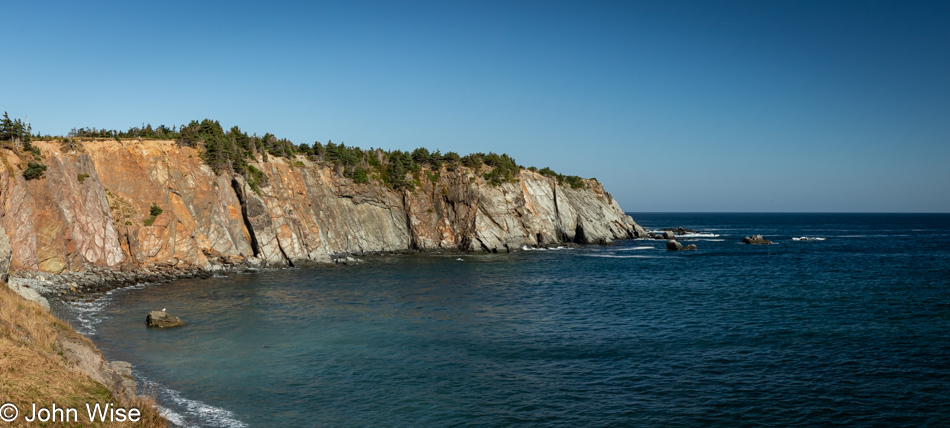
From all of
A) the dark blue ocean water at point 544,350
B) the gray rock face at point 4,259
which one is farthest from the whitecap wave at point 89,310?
the gray rock face at point 4,259

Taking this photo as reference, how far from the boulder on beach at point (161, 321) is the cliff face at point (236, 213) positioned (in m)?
13.4

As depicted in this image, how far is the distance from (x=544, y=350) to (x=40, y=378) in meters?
23.0

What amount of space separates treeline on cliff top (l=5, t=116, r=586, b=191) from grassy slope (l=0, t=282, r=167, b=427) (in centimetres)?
5235

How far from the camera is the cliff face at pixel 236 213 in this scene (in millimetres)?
54969

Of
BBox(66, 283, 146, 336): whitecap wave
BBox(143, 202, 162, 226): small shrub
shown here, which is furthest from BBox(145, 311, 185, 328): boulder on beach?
BBox(143, 202, 162, 226): small shrub

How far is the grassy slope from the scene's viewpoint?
51.8 ft

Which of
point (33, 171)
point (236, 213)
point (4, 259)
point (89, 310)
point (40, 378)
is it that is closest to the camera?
point (40, 378)

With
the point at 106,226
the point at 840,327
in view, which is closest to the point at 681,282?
the point at 840,327

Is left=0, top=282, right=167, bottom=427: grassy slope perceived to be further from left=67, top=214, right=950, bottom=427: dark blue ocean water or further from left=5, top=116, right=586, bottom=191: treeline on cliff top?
left=5, top=116, right=586, bottom=191: treeline on cliff top

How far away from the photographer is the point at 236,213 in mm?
73000

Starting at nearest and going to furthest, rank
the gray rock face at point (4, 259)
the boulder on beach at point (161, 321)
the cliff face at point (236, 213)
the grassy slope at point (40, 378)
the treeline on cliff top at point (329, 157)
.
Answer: the grassy slope at point (40, 378), the boulder on beach at point (161, 321), the gray rock face at point (4, 259), the cliff face at point (236, 213), the treeline on cliff top at point (329, 157)

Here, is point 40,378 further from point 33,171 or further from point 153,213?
point 153,213

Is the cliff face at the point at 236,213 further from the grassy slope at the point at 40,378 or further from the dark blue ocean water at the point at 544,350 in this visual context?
the grassy slope at the point at 40,378

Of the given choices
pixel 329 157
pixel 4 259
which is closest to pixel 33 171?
pixel 4 259
